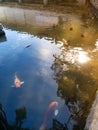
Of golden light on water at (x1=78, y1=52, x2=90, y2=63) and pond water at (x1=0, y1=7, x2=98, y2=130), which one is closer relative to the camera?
pond water at (x1=0, y1=7, x2=98, y2=130)

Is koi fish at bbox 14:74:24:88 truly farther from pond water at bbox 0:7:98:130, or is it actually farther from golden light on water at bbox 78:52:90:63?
golden light on water at bbox 78:52:90:63

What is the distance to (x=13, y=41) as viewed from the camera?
49.4ft

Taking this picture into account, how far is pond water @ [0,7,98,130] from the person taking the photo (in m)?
8.29

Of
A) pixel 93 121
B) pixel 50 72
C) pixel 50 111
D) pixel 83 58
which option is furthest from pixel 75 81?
pixel 93 121

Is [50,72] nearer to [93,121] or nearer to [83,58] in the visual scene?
[83,58]

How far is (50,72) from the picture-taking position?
36.6 ft

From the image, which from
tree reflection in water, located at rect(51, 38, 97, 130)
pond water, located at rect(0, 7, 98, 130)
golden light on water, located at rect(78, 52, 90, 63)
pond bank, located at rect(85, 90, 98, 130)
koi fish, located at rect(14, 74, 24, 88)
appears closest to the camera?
pond bank, located at rect(85, 90, 98, 130)

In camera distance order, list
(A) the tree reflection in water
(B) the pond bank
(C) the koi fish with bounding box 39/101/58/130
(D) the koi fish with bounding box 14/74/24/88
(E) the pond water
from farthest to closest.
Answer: (D) the koi fish with bounding box 14/74/24/88, (A) the tree reflection in water, (E) the pond water, (C) the koi fish with bounding box 39/101/58/130, (B) the pond bank

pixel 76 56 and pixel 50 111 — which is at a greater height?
pixel 76 56

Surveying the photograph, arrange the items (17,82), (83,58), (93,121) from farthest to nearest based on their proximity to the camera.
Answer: (83,58)
(17,82)
(93,121)

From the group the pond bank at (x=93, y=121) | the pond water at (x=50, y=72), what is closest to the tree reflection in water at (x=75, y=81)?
the pond water at (x=50, y=72)

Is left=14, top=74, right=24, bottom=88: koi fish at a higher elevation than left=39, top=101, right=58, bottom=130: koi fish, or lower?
lower

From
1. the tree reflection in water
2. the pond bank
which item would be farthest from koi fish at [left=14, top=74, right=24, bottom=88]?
the pond bank

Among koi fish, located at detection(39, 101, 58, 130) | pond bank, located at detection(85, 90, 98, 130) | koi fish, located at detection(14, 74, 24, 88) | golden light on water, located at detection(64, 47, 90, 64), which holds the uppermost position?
pond bank, located at detection(85, 90, 98, 130)
